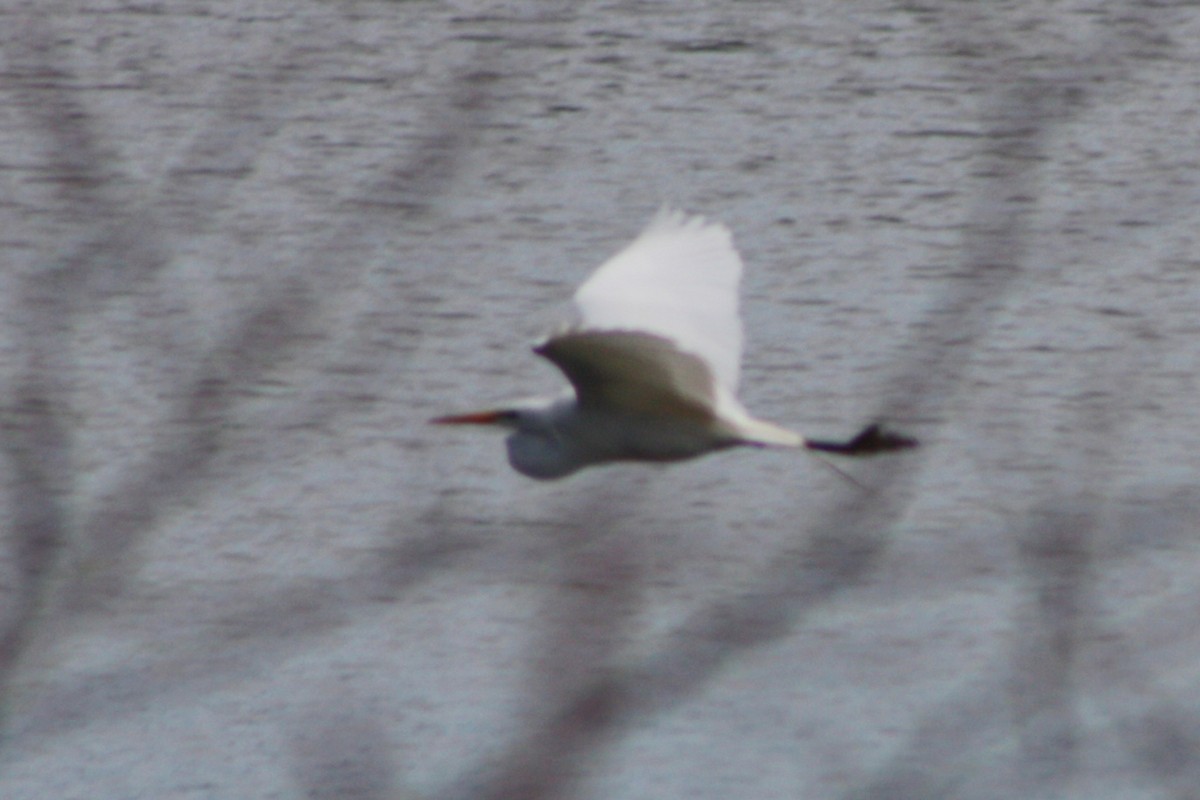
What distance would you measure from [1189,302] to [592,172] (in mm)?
973

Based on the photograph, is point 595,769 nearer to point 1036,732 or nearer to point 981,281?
point 1036,732

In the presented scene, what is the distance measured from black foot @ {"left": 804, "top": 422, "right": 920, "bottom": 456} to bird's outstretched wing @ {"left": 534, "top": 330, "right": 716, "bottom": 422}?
4.5 inches

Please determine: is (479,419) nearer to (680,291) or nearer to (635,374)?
(680,291)

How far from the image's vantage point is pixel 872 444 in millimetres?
2246

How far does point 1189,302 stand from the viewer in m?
3.94

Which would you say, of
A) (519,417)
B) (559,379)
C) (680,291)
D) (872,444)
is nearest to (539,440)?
(519,417)

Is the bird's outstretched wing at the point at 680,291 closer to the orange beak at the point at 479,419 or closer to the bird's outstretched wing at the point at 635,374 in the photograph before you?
the bird's outstretched wing at the point at 635,374

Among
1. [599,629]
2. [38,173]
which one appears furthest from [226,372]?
[38,173]

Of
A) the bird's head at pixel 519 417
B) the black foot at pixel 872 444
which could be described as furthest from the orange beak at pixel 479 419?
the black foot at pixel 872 444

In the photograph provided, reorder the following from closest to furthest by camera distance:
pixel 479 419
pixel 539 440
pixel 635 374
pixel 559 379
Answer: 1. pixel 635 374
2. pixel 539 440
3. pixel 479 419
4. pixel 559 379

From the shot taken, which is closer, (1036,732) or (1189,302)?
(1036,732)

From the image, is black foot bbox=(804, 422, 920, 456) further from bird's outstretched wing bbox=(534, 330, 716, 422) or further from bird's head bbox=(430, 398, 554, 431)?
bird's head bbox=(430, 398, 554, 431)

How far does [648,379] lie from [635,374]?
0.7 inches

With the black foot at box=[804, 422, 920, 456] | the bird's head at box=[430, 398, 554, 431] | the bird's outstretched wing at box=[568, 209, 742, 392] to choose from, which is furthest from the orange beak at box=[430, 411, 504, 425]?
the black foot at box=[804, 422, 920, 456]
